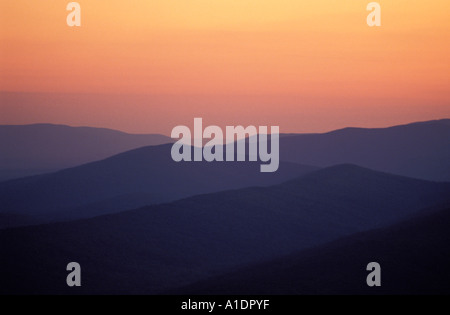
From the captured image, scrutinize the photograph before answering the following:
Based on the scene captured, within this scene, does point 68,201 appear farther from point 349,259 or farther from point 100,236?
point 349,259

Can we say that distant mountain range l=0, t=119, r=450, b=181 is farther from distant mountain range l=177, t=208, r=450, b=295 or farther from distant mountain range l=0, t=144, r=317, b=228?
distant mountain range l=177, t=208, r=450, b=295

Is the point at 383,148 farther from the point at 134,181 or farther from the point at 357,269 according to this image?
the point at 357,269

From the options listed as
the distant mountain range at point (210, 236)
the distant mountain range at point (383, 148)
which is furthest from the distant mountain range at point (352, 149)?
the distant mountain range at point (210, 236)

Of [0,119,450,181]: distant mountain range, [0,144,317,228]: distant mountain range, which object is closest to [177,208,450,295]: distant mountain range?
[0,144,317,228]: distant mountain range

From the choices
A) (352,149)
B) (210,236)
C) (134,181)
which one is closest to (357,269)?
(210,236)

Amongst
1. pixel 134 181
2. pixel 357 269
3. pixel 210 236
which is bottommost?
pixel 357 269
